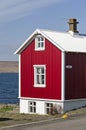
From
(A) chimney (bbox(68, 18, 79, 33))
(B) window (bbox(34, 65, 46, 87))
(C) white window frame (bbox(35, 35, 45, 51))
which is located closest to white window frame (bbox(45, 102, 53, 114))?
(B) window (bbox(34, 65, 46, 87))

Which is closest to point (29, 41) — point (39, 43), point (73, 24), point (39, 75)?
point (39, 43)

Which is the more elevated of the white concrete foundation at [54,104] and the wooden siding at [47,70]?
the wooden siding at [47,70]

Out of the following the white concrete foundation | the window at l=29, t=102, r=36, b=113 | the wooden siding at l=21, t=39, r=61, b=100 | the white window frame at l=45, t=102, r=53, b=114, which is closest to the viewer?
the white concrete foundation

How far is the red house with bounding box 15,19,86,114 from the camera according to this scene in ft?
113

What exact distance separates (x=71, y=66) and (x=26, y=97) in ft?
16.9

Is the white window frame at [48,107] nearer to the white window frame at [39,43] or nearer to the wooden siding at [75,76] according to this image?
the wooden siding at [75,76]

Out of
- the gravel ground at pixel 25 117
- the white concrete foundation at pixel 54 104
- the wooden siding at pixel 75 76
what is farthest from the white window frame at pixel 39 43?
the gravel ground at pixel 25 117

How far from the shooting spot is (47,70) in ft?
117

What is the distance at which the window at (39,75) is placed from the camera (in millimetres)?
35938

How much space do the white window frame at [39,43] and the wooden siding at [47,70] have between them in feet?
1.03

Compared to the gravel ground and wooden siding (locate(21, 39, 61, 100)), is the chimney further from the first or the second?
the gravel ground

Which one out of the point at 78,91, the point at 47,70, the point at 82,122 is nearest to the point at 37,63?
the point at 47,70

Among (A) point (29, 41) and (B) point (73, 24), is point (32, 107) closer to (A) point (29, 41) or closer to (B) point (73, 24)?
(A) point (29, 41)

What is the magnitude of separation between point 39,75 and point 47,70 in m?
1.10
